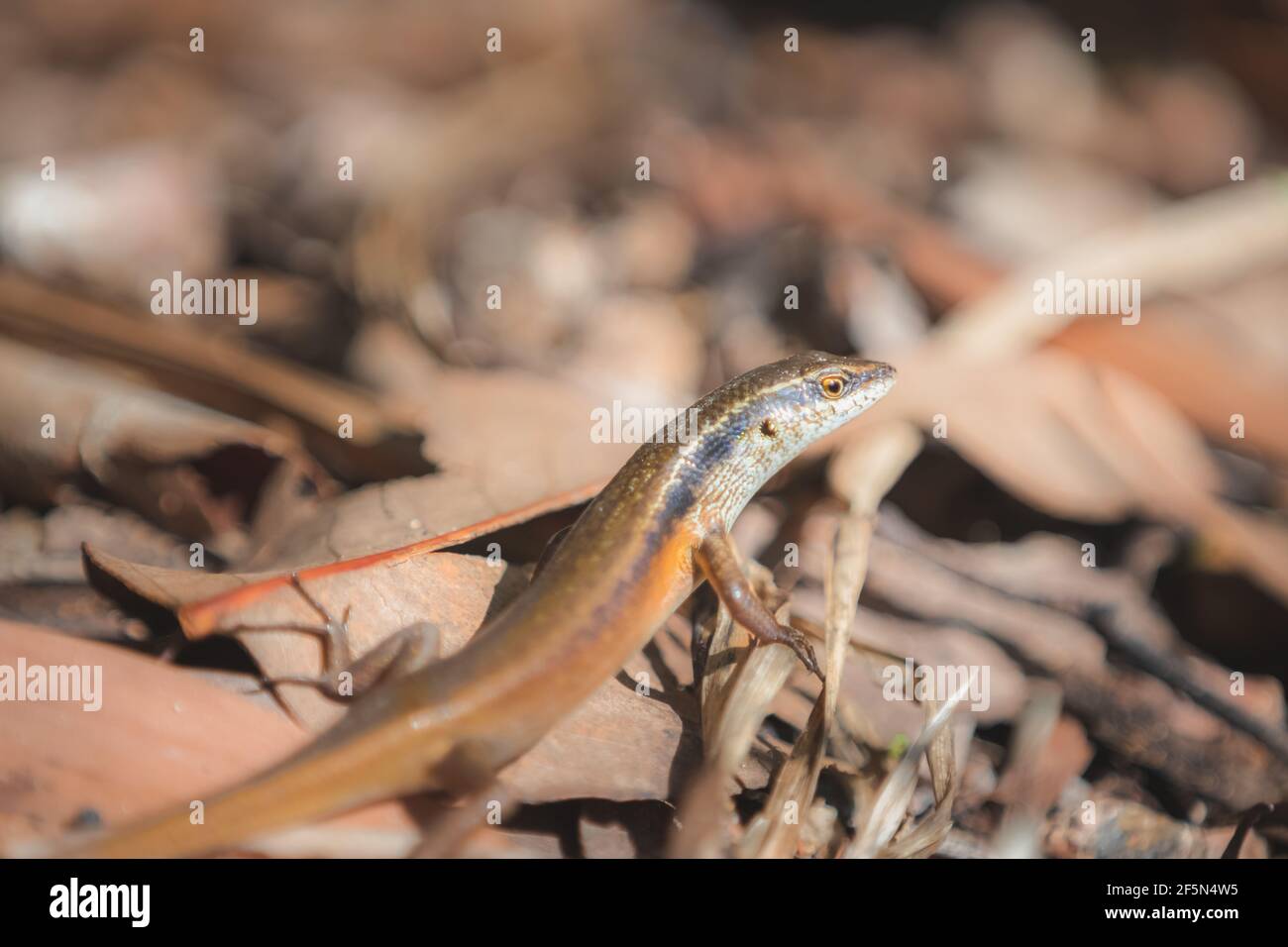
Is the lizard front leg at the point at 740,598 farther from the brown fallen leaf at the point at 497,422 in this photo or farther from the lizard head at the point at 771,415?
the brown fallen leaf at the point at 497,422

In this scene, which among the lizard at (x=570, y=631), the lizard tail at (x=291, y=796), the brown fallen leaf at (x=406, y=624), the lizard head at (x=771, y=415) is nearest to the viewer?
the lizard tail at (x=291, y=796)

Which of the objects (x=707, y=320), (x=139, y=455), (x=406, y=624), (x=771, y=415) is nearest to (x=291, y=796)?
(x=406, y=624)

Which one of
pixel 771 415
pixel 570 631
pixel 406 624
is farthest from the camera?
pixel 771 415

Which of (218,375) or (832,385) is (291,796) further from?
(832,385)

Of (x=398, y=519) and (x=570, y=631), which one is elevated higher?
(x=398, y=519)

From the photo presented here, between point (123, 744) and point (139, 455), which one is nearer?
point (123, 744)

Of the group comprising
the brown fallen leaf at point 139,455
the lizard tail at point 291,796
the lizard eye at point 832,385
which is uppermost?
the lizard eye at point 832,385

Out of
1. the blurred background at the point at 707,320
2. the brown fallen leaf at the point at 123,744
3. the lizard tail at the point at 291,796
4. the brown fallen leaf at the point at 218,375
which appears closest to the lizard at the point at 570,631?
the lizard tail at the point at 291,796
